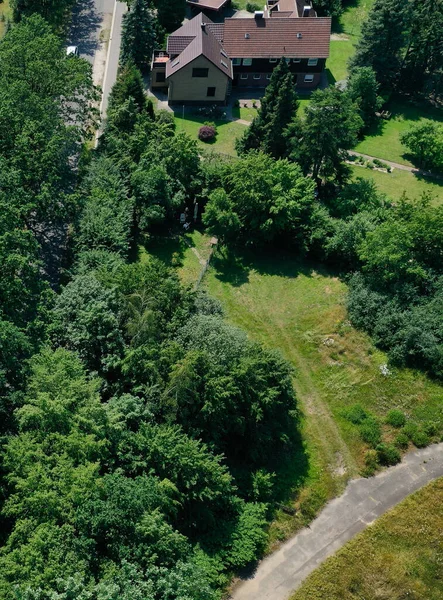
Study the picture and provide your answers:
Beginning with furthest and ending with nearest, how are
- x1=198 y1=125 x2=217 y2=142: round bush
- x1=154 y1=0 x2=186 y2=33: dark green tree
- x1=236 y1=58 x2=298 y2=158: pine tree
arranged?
x1=154 y1=0 x2=186 y2=33: dark green tree < x1=198 y1=125 x2=217 y2=142: round bush < x1=236 y1=58 x2=298 y2=158: pine tree

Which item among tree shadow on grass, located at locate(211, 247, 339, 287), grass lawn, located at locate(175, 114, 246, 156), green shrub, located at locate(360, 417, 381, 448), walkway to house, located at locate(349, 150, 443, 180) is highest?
grass lawn, located at locate(175, 114, 246, 156)

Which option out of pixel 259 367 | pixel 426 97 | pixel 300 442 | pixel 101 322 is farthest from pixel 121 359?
pixel 426 97

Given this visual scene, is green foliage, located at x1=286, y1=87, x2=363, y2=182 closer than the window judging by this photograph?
Yes

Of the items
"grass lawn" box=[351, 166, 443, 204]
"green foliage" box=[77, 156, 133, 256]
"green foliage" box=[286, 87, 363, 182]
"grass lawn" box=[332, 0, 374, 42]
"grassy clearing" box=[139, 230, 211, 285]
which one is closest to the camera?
"green foliage" box=[77, 156, 133, 256]

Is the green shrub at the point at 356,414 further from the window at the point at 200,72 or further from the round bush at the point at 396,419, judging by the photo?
the window at the point at 200,72

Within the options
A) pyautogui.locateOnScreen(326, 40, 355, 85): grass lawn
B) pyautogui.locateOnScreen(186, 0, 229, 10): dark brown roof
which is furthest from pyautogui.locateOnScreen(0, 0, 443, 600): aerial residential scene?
pyautogui.locateOnScreen(186, 0, 229, 10): dark brown roof

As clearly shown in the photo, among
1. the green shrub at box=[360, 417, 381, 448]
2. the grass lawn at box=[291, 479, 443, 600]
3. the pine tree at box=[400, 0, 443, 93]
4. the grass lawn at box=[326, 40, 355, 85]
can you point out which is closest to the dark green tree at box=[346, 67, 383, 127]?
the grass lawn at box=[326, 40, 355, 85]

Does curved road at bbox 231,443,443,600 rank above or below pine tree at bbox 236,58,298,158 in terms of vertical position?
below

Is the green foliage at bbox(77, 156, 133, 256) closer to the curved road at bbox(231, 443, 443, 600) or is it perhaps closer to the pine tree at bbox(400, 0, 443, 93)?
the curved road at bbox(231, 443, 443, 600)
